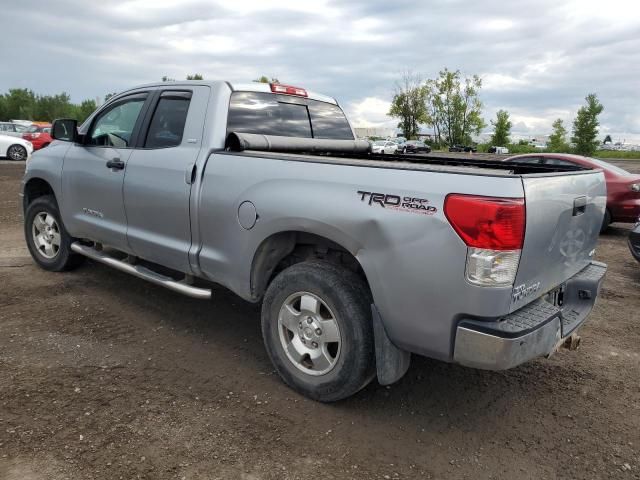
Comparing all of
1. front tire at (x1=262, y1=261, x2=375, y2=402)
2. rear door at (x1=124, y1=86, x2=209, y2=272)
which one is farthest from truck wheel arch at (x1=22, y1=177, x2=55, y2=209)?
front tire at (x1=262, y1=261, x2=375, y2=402)

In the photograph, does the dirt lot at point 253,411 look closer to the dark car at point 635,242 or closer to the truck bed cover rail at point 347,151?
the truck bed cover rail at point 347,151

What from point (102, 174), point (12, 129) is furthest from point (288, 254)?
point (12, 129)

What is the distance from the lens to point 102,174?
4465 millimetres

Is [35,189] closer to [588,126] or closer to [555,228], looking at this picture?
[555,228]

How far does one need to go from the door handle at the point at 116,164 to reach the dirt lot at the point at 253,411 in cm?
129

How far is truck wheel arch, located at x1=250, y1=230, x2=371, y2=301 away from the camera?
3.11 meters

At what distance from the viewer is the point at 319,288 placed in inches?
117

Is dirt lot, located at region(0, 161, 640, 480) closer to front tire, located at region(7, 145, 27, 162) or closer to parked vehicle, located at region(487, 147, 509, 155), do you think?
front tire, located at region(7, 145, 27, 162)

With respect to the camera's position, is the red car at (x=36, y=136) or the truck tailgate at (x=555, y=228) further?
the red car at (x=36, y=136)

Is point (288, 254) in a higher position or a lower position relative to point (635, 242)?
higher

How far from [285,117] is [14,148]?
20.5m

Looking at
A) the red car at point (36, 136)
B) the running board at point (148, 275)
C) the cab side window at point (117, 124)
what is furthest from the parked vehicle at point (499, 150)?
the running board at point (148, 275)

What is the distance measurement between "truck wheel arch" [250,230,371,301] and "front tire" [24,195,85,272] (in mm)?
2861

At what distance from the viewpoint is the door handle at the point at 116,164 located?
425 centimetres
